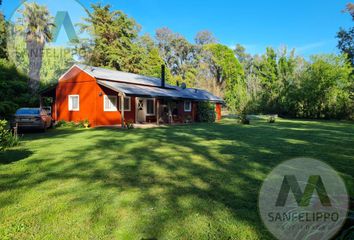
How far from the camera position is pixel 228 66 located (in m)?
54.3

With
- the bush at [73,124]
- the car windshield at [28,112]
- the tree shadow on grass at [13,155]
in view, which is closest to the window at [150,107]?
the bush at [73,124]

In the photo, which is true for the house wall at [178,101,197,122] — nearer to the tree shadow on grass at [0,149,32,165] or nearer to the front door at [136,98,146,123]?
the front door at [136,98,146,123]

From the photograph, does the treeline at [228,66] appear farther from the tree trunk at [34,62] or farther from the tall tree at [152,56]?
the tree trunk at [34,62]

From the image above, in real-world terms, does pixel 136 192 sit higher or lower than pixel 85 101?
lower

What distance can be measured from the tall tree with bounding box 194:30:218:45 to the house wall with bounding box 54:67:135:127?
41.5 meters

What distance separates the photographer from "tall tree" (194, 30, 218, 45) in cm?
5762

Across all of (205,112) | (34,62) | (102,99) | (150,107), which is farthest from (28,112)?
(205,112)

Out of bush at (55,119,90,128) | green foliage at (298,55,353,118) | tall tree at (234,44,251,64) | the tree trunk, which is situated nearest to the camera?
bush at (55,119,90,128)

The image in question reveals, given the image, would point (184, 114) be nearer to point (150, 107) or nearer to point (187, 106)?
point (187, 106)

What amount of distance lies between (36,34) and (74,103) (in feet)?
36.2

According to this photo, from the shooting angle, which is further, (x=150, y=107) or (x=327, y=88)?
(x=327, y=88)

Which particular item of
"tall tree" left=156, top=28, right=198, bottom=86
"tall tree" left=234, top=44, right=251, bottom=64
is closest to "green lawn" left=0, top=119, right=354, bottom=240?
"tall tree" left=156, top=28, right=198, bottom=86

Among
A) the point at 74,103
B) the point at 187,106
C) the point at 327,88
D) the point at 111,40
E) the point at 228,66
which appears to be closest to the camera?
the point at 74,103
